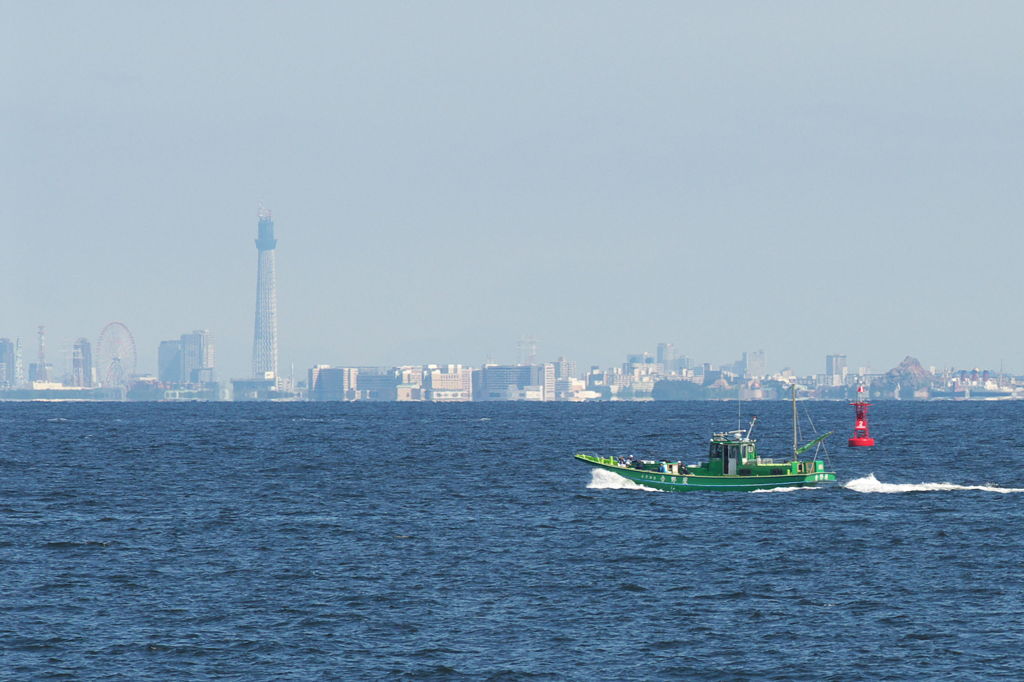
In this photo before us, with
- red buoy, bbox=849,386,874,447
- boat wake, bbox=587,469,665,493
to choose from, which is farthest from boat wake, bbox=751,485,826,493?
red buoy, bbox=849,386,874,447

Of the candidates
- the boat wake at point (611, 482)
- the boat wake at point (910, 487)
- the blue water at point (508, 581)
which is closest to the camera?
the blue water at point (508, 581)

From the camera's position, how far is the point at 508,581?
63688 millimetres

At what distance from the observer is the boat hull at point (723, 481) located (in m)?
102

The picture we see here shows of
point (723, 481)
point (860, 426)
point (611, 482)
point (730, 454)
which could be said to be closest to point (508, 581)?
point (723, 481)

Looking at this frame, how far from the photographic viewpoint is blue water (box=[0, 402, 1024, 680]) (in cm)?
4919

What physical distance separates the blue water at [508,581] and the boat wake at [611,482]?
0.47m

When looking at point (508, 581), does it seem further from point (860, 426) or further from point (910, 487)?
point (860, 426)

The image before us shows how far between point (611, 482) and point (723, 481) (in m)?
9.22

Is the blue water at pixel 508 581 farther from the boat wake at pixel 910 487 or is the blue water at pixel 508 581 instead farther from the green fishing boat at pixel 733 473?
the green fishing boat at pixel 733 473

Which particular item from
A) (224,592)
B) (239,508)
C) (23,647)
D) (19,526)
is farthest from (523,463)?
(23,647)

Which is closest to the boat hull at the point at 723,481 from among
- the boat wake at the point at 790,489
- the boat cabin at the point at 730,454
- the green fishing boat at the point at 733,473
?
the green fishing boat at the point at 733,473

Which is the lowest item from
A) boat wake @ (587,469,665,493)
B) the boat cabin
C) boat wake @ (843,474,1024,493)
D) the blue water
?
the blue water

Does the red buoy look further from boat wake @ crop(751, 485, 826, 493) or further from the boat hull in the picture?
the boat hull

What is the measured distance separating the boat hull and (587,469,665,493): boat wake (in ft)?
1.56
